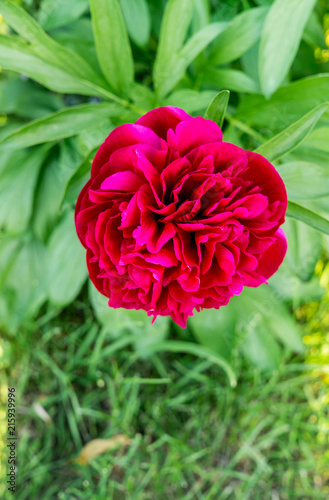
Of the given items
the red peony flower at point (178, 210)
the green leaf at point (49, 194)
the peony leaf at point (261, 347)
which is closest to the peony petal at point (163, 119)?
the red peony flower at point (178, 210)

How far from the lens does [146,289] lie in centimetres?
51

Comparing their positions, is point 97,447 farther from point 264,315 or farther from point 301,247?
point 301,247

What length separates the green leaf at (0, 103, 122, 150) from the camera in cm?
66

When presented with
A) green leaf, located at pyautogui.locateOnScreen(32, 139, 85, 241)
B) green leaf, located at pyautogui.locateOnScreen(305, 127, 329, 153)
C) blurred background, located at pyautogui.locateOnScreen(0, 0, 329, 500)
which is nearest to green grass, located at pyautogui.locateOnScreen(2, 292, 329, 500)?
blurred background, located at pyautogui.locateOnScreen(0, 0, 329, 500)

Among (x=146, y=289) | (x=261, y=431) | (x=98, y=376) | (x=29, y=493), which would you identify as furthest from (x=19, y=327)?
(x=146, y=289)

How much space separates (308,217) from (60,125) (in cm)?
40

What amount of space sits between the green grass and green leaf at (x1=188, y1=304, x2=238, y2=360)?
0.63 feet

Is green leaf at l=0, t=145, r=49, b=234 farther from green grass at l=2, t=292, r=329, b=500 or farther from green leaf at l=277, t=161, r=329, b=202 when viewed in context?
green leaf at l=277, t=161, r=329, b=202

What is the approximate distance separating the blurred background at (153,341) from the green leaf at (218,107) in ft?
0.66

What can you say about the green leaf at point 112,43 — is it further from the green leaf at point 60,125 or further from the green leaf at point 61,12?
the green leaf at point 61,12

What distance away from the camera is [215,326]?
1.05 meters

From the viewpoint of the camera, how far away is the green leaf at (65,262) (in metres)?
0.99

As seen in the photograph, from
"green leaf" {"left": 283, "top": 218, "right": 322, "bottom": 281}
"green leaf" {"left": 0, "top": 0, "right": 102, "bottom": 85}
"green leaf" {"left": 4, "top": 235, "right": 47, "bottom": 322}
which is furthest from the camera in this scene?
"green leaf" {"left": 4, "top": 235, "right": 47, "bottom": 322}

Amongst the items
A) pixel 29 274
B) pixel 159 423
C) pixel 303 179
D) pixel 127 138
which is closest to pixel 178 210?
pixel 127 138
